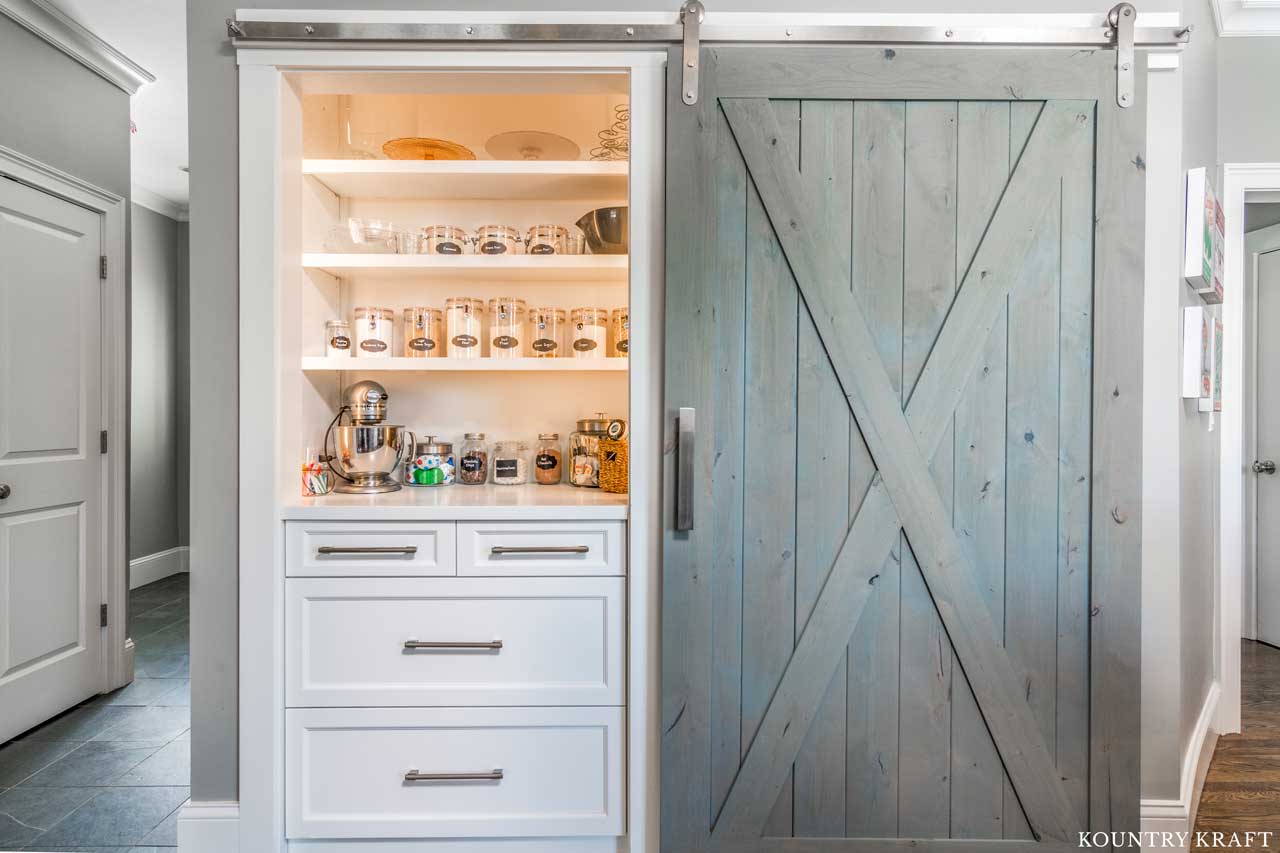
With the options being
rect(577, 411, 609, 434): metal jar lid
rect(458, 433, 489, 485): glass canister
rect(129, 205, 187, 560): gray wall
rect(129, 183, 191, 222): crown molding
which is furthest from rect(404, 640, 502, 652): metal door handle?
rect(129, 183, 191, 222): crown molding

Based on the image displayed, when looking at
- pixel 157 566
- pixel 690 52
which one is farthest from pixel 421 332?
pixel 157 566

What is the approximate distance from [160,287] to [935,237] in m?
5.21

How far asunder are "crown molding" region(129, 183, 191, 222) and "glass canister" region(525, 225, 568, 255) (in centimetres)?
395

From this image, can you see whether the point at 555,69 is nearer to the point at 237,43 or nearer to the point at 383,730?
the point at 237,43

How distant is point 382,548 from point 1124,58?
7.26 ft

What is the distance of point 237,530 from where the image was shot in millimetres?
1695

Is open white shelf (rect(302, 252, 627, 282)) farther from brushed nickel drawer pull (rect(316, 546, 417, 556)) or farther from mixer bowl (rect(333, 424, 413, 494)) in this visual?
brushed nickel drawer pull (rect(316, 546, 417, 556))

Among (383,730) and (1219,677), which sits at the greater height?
(383,730)

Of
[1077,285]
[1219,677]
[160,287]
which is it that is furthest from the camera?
[160,287]

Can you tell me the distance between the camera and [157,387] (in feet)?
15.1

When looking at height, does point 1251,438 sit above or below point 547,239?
below

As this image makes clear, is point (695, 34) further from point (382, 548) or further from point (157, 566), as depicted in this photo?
point (157, 566)

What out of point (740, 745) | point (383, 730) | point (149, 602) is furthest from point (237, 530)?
point (149, 602)

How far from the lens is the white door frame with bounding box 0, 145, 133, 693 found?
2777mm
